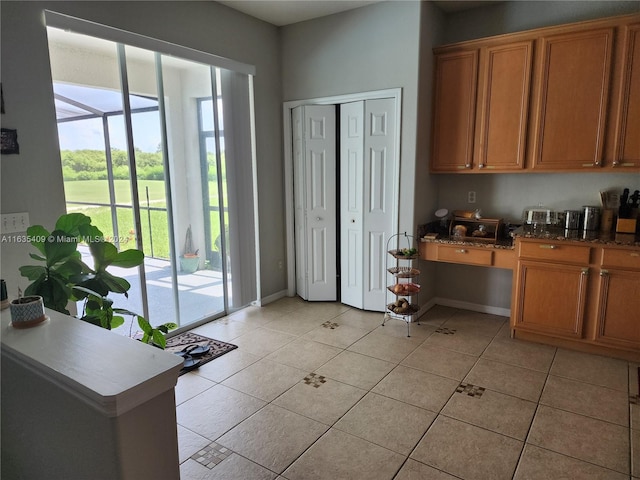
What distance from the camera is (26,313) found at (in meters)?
1.45

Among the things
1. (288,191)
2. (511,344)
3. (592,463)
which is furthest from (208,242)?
(592,463)

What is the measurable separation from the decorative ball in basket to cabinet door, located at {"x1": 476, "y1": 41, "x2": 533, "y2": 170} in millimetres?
3455

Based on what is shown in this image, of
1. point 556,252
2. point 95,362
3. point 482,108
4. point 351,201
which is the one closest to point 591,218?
point 556,252

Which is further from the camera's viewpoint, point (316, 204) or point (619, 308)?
point (316, 204)

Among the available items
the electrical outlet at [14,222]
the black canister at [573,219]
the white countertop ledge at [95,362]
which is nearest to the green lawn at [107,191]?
the electrical outlet at [14,222]

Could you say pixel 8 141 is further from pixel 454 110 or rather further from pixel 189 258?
pixel 454 110

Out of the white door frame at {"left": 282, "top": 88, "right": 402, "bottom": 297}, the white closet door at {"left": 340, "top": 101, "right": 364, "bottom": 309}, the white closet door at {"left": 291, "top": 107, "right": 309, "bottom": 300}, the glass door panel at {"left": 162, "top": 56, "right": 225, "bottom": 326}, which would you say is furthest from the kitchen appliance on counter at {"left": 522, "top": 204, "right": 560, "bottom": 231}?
the glass door panel at {"left": 162, "top": 56, "right": 225, "bottom": 326}

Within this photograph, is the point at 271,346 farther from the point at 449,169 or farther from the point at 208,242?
the point at 449,169

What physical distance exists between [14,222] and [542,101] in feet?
12.8

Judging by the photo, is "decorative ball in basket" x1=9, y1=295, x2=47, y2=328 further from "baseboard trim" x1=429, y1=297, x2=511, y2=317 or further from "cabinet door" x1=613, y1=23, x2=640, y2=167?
"cabinet door" x1=613, y1=23, x2=640, y2=167

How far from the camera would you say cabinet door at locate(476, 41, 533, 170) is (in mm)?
3434

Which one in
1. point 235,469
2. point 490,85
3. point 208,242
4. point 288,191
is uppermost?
point 490,85

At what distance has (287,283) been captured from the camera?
4742 millimetres

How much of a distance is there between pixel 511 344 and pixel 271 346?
198cm
